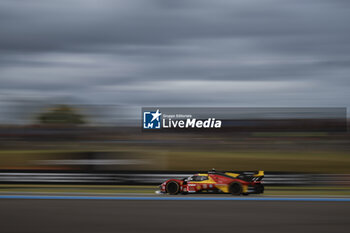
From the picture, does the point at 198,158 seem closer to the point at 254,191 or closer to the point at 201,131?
the point at 201,131

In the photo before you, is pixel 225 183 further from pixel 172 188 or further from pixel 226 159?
pixel 226 159

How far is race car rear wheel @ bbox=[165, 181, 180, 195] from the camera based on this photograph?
12258mm

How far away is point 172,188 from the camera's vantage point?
12.3 meters

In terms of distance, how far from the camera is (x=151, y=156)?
24484 millimetres
